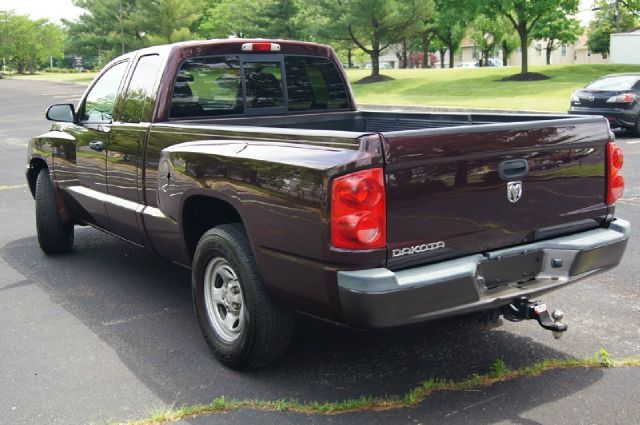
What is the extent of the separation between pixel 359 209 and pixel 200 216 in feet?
5.23

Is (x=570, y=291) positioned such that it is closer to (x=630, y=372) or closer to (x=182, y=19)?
(x=630, y=372)

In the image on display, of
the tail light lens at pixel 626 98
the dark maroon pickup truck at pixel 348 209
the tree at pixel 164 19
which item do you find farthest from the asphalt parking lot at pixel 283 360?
the tree at pixel 164 19

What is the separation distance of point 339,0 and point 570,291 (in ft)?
119

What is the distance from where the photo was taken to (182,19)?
51906 millimetres

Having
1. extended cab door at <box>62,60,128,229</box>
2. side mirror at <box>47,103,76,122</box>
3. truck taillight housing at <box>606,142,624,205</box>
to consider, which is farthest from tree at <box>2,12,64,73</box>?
truck taillight housing at <box>606,142,624,205</box>

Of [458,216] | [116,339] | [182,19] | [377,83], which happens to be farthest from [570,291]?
A: [182,19]

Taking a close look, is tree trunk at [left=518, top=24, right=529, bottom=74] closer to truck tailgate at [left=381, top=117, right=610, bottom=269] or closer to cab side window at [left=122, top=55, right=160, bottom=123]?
cab side window at [left=122, top=55, right=160, bottom=123]

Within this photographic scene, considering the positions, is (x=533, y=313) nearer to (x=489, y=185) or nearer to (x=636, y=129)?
(x=489, y=185)

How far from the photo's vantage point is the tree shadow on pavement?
12.3 ft

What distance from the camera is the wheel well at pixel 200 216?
13.8ft

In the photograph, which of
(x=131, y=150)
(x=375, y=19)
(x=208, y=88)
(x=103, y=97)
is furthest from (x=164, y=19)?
(x=131, y=150)

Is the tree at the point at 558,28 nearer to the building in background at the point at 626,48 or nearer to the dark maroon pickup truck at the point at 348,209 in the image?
the building in background at the point at 626,48

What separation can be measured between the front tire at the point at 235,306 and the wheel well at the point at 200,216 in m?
0.28

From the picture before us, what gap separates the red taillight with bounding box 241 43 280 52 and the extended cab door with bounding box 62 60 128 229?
0.98m
